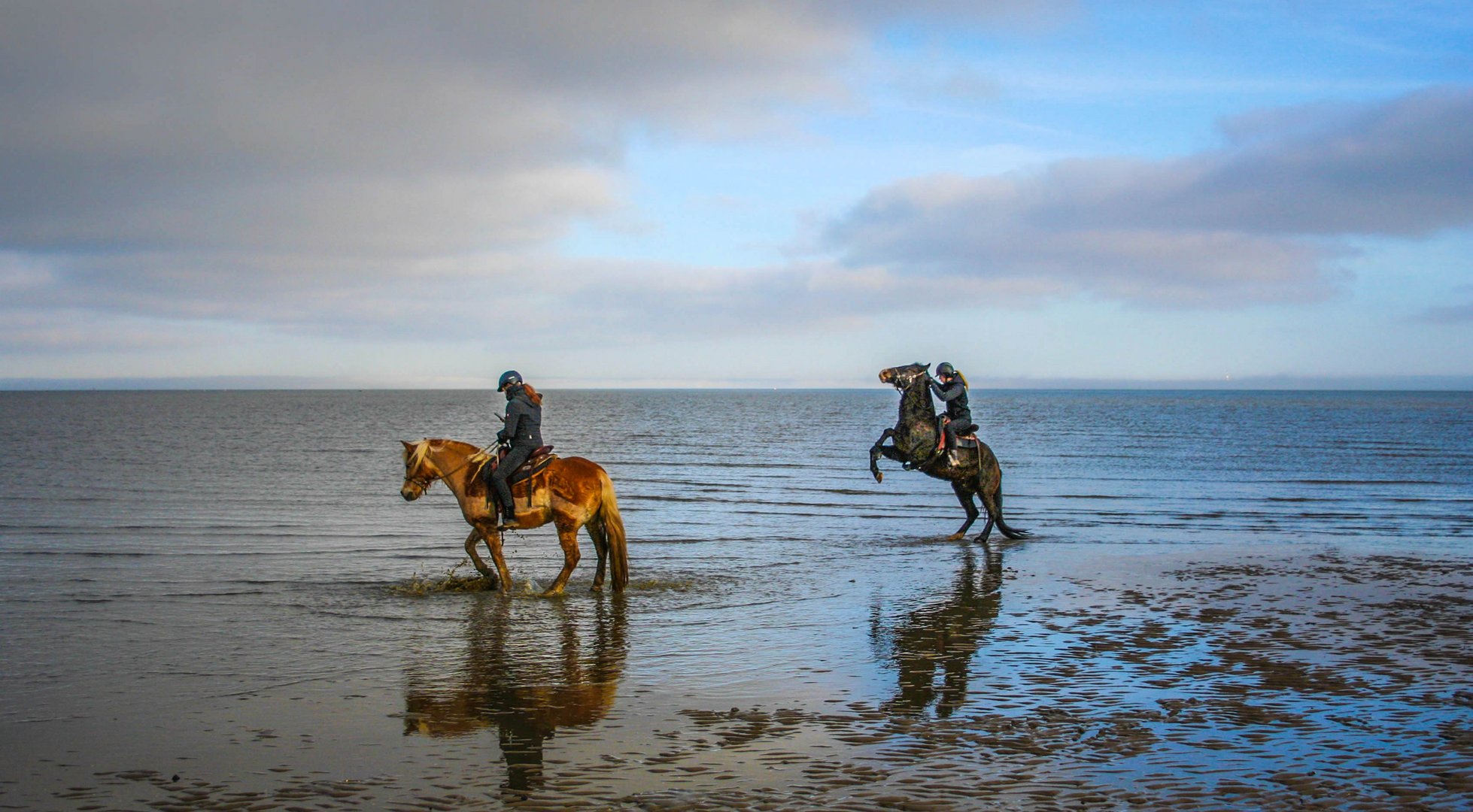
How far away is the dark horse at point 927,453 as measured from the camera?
18891 millimetres

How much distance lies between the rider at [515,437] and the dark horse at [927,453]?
705 cm

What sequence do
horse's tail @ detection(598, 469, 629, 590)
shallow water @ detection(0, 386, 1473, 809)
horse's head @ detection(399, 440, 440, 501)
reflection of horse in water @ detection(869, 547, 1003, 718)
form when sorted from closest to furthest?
shallow water @ detection(0, 386, 1473, 809)
reflection of horse in water @ detection(869, 547, 1003, 718)
horse's tail @ detection(598, 469, 629, 590)
horse's head @ detection(399, 440, 440, 501)

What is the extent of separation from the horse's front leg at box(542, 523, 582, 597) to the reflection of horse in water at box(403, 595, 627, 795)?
127cm

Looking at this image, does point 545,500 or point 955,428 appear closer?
point 545,500

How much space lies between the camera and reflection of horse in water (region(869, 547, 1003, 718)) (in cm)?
848

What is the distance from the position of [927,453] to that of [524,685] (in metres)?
11.2

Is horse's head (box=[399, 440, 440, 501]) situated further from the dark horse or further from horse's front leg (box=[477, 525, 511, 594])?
the dark horse

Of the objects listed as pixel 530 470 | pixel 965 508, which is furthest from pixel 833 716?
pixel 965 508

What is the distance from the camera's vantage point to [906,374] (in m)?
19.1

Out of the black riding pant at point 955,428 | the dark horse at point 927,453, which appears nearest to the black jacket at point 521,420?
the dark horse at point 927,453

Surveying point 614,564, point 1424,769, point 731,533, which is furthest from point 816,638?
point 731,533

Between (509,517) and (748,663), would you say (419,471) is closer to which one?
(509,517)

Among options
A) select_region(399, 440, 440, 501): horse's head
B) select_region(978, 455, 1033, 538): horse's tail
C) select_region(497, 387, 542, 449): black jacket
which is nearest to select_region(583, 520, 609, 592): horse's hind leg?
select_region(497, 387, 542, 449): black jacket

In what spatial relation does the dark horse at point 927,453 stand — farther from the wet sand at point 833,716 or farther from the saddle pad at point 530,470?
the saddle pad at point 530,470
